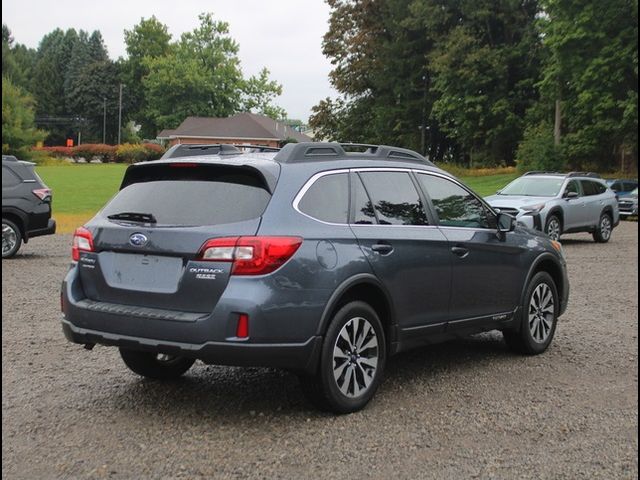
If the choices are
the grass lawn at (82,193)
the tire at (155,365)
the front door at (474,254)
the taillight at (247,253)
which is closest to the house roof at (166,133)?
the grass lawn at (82,193)

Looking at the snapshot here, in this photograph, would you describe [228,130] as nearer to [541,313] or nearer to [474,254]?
[541,313]

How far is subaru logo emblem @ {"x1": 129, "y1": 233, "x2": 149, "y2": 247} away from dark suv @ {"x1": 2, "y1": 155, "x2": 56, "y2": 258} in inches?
418

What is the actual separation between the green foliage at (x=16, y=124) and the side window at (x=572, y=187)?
5497 centimetres

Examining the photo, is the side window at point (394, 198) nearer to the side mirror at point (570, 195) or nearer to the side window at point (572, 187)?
the side mirror at point (570, 195)

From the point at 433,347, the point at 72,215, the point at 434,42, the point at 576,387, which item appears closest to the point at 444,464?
the point at 576,387

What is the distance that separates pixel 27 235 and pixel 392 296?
36.7 feet

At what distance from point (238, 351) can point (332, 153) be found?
177 cm

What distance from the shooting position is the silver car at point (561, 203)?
19047 mm

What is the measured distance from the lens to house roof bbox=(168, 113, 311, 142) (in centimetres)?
10731

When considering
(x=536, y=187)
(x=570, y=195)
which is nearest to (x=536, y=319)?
(x=536, y=187)

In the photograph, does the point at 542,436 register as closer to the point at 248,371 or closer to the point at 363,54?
the point at 248,371

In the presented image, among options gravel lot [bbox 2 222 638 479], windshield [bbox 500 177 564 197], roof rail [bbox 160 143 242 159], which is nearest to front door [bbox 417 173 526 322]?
gravel lot [bbox 2 222 638 479]

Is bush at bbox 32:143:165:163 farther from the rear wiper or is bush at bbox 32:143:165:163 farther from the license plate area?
the license plate area

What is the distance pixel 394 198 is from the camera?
20.8ft
